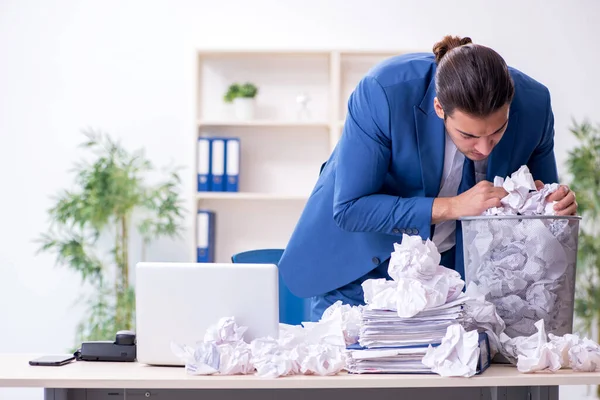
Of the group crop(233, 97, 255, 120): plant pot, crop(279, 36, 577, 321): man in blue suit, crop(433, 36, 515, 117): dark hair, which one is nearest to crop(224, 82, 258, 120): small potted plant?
crop(233, 97, 255, 120): plant pot

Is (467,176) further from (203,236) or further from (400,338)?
(203,236)

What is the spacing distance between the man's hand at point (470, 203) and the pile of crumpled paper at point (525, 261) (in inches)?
0.8

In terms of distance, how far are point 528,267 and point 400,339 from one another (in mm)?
320

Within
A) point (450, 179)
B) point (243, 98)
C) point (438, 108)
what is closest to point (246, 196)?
point (243, 98)

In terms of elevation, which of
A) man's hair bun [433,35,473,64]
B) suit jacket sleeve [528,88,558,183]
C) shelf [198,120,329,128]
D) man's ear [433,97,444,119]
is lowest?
suit jacket sleeve [528,88,558,183]

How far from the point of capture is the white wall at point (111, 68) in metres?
4.62

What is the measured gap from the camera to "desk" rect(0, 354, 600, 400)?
151 centimetres

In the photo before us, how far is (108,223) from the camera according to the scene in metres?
4.29

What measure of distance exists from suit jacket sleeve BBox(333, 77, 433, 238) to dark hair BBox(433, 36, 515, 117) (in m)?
0.22

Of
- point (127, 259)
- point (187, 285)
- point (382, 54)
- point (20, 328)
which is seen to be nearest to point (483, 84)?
point (187, 285)

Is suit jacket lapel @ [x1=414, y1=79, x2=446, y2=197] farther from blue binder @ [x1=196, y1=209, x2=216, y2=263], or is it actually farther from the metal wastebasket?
blue binder @ [x1=196, y1=209, x2=216, y2=263]

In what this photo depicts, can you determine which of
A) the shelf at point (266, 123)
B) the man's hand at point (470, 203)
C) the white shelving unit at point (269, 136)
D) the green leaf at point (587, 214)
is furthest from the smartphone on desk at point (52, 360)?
the green leaf at point (587, 214)

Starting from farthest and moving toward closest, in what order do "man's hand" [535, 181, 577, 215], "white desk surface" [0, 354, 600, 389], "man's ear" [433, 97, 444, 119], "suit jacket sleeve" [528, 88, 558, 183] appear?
"suit jacket sleeve" [528, 88, 558, 183] < "man's ear" [433, 97, 444, 119] < "man's hand" [535, 181, 577, 215] < "white desk surface" [0, 354, 600, 389]

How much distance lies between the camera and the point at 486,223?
5.58 ft
